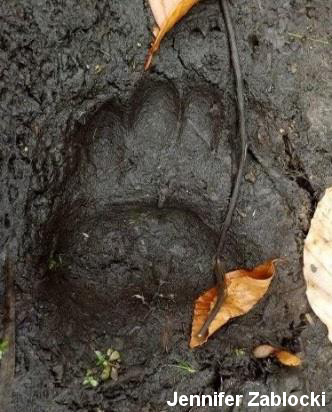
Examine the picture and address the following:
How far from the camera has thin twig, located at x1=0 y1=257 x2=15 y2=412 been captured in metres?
1.80

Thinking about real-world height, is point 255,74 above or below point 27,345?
above

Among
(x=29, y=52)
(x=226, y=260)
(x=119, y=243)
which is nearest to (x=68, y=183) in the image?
(x=119, y=243)

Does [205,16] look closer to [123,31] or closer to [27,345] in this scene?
[123,31]

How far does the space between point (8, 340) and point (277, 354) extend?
0.84 m

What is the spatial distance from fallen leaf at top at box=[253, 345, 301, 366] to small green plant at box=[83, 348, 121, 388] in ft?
1.48

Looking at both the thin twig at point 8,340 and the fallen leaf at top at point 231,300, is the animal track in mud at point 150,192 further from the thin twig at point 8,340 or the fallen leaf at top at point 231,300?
the thin twig at point 8,340

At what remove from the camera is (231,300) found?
199 centimetres

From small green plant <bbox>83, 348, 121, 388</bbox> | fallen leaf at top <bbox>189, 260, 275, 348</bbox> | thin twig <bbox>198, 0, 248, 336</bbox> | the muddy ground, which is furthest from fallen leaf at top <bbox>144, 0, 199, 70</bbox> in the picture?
small green plant <bbox>83, 348, 121, 388</bbox>

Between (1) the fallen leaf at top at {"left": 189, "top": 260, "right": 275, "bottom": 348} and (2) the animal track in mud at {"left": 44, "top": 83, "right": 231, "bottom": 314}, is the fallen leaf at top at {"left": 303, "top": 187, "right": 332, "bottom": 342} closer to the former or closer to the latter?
(1) the fallen leaf at top at {"left": 189, "top": 260, "right": 275, "bottom": 348}

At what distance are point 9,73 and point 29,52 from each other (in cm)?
9

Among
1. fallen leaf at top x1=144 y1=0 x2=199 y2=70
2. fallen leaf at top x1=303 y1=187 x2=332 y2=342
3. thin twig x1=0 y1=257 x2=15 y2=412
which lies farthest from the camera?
fallen leaf at top x1=303 y1=187 x2=332 y2=342

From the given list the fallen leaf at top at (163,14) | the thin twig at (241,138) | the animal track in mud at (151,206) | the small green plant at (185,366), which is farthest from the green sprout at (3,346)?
the fallen leaf at top at (163,14)

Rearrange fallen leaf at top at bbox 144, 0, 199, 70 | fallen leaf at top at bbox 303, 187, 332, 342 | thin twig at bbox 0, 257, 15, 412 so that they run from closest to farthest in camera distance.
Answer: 1. thin twig at bbox 0, 257, 15, 412
2. fallen leaf at top at bbox 144, 0, 199, 70
3. fallen leaf at top at bbox 303, 187, 332, 342

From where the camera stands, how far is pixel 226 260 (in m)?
2.05
